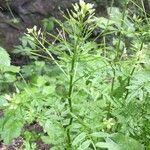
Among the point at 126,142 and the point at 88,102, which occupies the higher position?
the point at 88,102

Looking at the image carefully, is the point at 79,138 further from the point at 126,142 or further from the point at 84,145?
the point at 126,142

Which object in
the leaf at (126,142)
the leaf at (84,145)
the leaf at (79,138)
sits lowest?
the leaf at (126,142)

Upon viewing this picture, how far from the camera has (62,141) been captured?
197cm

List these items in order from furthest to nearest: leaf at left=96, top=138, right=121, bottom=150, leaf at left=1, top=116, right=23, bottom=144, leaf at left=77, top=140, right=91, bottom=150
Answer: leaf at left=1, top=116, right=23, bottom=144, leaf at left=96, top=138, right=121, bottom=150, leaf at left=77, top=140, right=91, bottom=150

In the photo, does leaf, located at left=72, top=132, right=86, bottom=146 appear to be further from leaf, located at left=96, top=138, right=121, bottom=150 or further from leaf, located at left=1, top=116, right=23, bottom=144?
leaf, located at left=1, top=116, right=23, bottom=144

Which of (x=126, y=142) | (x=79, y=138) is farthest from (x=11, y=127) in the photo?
(x=126, y=142)

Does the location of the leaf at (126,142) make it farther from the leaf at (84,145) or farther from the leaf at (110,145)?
the leaf at (84,145)

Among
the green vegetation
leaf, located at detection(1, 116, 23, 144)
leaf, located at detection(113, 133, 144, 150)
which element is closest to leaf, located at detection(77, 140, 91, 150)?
the green vegetation

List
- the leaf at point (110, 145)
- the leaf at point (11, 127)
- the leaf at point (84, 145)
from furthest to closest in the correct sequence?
the leaf at point (11, 127)
the leaf at point (110, 145)
the leaf at point (84, 145)

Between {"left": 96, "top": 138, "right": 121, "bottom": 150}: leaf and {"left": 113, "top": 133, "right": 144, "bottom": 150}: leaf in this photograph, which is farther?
{"left": 113, "top": 133, "right": 144, "bottom": 150}: leaf

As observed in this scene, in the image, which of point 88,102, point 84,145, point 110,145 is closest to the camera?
point 84,145

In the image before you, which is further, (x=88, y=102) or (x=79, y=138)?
(x=88, y=102)

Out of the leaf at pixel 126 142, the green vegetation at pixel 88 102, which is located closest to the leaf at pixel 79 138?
the green vegetation at pixel 88 102

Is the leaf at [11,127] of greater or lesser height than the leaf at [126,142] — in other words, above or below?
above
